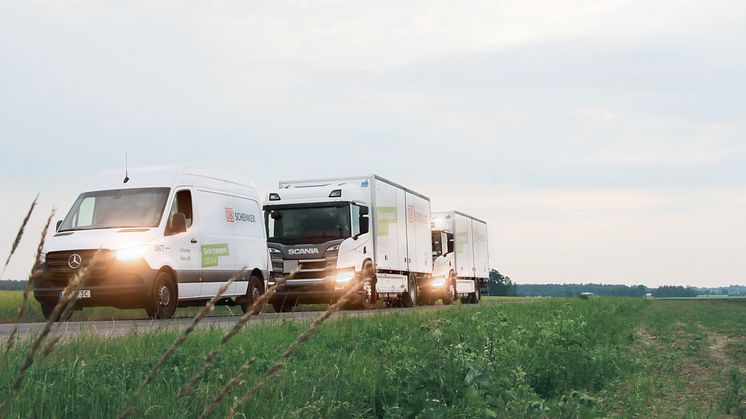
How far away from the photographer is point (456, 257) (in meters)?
41.5

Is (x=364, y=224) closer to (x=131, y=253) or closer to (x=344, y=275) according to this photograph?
(x=344, y=275)

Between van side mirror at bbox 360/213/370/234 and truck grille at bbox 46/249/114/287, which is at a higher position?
van side mirror at bbox 360/213/370/234

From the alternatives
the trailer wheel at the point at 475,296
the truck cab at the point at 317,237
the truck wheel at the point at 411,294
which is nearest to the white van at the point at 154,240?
the truck cab at the point at 317,237

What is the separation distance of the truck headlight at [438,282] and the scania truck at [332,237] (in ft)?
25.3

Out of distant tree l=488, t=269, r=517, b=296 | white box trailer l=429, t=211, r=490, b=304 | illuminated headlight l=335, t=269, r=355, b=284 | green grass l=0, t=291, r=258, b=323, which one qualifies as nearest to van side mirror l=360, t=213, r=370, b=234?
illuminated headlight l=335, t=269, r=355, b=284

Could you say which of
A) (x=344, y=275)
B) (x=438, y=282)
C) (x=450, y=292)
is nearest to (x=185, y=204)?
(x=344, y=275)

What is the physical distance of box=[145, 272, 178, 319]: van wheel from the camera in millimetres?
17141

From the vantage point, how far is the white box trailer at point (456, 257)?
127ft

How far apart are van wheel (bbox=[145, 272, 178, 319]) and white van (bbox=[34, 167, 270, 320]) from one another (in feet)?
0.07

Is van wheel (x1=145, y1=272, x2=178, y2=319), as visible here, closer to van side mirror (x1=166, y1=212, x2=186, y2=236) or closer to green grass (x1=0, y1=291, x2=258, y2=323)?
van side mirror (x1=166, y1=212, x2=186, y2=236)

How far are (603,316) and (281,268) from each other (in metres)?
9.33

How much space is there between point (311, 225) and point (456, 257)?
17.4 meters

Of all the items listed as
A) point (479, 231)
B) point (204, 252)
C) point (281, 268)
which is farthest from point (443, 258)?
point (204, 252)

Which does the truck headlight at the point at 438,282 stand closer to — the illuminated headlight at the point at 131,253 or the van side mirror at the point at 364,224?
the van side mirror at the point at 364,224
